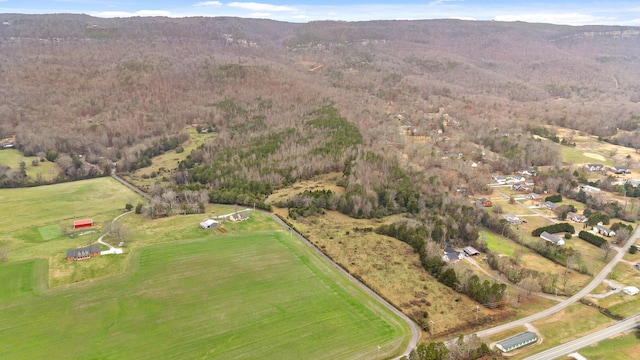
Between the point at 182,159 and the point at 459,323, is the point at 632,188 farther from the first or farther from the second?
the point at 182,159

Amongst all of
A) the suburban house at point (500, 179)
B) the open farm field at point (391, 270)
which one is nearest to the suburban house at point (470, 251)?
the open farm field at point (391, 270)

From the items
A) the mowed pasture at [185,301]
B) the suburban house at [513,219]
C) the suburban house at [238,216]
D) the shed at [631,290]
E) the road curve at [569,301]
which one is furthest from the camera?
the suburban house at [513,219]

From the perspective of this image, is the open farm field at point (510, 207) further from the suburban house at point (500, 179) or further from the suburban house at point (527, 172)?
the suburban house at point (527, 172)

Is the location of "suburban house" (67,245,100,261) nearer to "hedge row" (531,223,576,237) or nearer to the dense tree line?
the dense tree line

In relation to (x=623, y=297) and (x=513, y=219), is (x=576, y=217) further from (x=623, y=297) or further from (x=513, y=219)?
(x=623, y=297)

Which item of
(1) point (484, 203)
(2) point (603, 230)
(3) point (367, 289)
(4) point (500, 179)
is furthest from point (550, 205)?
(3) point (367, 289)

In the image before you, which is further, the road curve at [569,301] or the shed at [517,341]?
the road curve at [569,301]

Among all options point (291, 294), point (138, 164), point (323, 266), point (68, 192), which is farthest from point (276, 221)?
point (138, 164)
